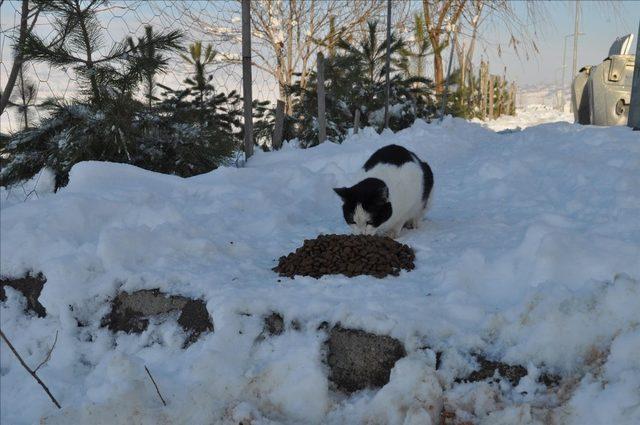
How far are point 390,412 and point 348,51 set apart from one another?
11.3 metres

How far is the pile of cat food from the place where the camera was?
300 cm

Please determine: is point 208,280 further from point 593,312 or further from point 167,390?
point 593,312

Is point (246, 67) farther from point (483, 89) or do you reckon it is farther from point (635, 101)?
point (483, 89)

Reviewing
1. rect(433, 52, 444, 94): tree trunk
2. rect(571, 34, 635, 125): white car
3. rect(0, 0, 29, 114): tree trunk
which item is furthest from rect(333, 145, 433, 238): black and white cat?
rect(433, 52, 444, 94): tree trunk

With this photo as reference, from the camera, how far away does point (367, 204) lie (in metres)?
3.52

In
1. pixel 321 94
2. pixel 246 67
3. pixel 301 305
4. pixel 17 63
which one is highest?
pixel 17 63

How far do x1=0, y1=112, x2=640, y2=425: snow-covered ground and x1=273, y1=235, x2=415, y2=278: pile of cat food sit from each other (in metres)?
0.09

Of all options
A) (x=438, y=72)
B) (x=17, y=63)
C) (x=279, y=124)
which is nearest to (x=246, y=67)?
(x=279, y=124)

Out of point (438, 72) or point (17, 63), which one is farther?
point (438, 72)

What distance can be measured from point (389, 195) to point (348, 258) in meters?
0.73

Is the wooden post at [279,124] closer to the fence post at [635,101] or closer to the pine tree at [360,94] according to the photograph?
the pine tree at [360,94]

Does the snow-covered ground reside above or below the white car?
below

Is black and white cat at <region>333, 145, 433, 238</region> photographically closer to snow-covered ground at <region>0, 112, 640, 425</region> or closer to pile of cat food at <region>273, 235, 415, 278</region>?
snow-covered ground at <region>0, 112, 640, 425</region>

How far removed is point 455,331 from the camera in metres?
2.31
